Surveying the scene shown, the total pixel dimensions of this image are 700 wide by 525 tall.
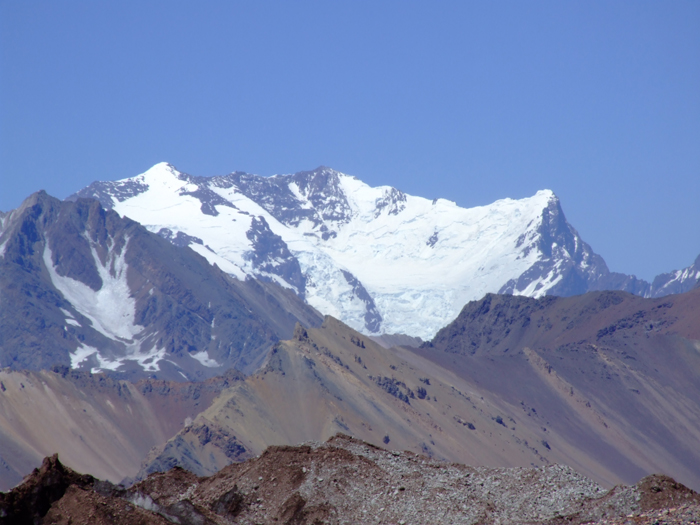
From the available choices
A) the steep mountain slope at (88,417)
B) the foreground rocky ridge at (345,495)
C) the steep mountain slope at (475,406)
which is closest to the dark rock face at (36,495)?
the foreground rocky ridge at (345,495)

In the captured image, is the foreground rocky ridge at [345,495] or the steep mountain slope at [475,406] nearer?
the foreground rocky ridge at [345,495]

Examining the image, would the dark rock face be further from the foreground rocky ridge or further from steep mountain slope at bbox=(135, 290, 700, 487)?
steep mountain slope at bbox=(135, 290, 700, 487)

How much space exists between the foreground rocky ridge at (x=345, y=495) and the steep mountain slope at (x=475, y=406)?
Result: 3449 inches

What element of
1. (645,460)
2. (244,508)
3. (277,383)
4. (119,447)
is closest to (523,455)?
(645,460)

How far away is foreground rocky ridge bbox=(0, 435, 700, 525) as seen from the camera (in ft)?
97.1

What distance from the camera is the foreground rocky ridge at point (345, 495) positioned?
1166 inches

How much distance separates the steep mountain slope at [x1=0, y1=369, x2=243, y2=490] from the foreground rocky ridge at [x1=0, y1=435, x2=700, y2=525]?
108042mm

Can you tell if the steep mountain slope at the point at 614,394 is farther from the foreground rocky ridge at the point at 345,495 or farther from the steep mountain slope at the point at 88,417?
the foreground rocky ridge at the point at 345,495

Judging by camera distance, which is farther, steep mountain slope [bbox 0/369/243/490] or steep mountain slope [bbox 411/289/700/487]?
steep mountain slope [bbox 411/289/700/487]

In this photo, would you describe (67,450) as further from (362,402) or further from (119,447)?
(362,402)

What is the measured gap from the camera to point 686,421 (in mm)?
173125

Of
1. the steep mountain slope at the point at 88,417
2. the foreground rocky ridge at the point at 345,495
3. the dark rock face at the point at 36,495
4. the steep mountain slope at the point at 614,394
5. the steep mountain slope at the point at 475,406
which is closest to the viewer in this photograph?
the dark rock face at the point at 36,495

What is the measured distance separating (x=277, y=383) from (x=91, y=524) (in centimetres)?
12269

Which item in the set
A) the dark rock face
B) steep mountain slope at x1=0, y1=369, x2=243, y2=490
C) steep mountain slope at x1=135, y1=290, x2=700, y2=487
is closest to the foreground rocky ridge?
the dark rock face
